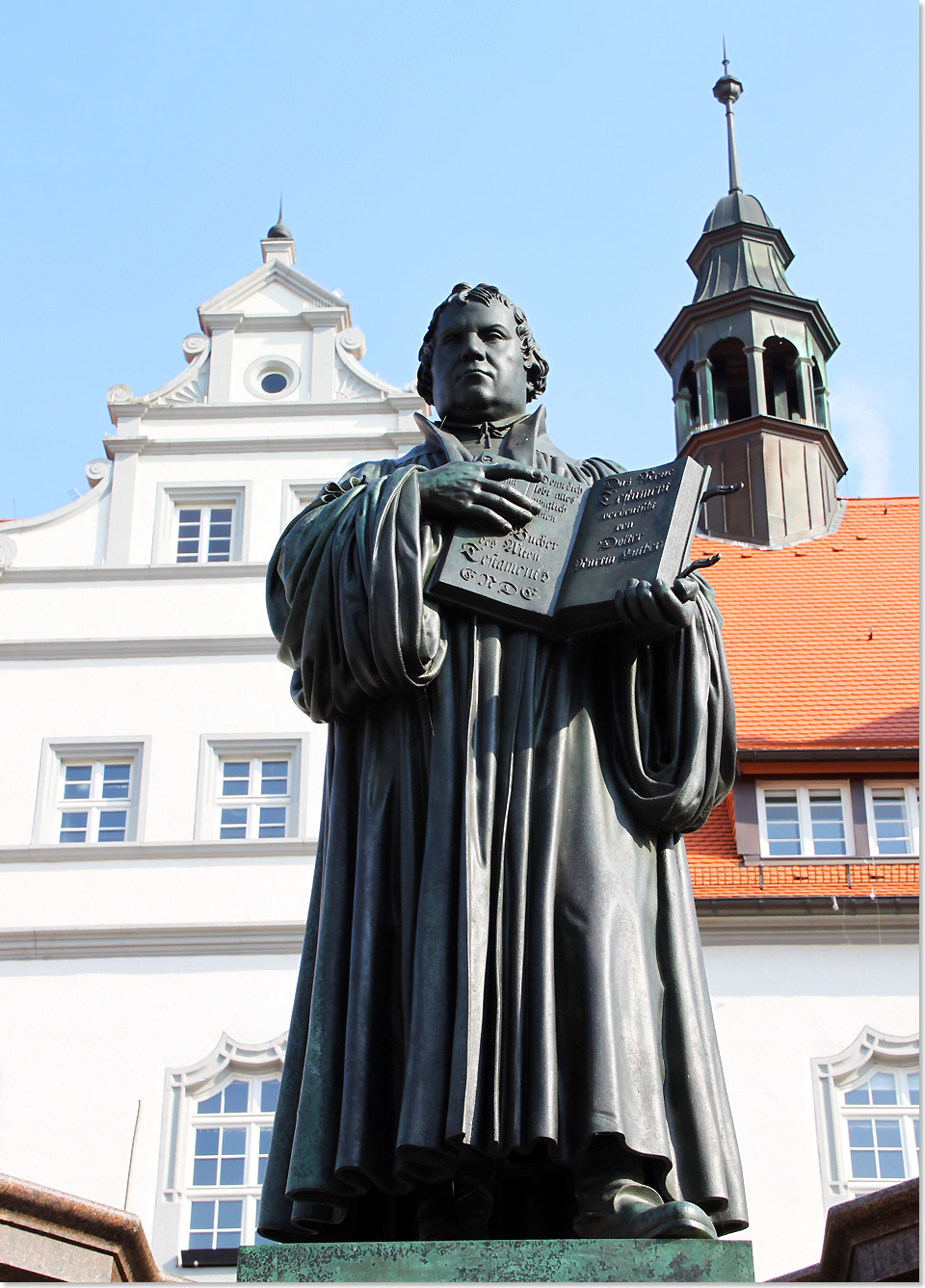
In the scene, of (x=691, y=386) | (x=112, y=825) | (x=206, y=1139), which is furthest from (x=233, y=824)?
(x=691, y=386)

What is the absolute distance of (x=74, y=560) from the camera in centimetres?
2038

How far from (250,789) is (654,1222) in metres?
15.7

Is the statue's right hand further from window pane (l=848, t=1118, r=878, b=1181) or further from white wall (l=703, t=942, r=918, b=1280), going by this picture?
window pane (l=848, t=1118, r=878, b=1181)

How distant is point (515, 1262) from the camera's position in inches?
132

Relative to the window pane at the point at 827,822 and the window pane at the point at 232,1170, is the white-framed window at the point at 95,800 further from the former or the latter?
the window pane at the point at 827,822

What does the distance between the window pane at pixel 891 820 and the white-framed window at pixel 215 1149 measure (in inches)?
242

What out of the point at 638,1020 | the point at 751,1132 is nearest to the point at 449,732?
the point at 638,1020

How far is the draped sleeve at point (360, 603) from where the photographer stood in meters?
4.19

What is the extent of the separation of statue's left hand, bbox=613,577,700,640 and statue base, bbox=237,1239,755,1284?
4.39 feet

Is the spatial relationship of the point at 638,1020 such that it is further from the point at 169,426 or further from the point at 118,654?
the point at 169,426

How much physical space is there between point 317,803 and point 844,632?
7.75 m

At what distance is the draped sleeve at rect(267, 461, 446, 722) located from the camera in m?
4.19

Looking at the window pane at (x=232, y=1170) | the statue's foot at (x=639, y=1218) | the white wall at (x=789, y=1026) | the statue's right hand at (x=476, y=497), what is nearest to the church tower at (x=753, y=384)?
the white wall at (x=789, y=1026)

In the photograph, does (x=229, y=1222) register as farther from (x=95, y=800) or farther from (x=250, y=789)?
(x=95, y=800)
